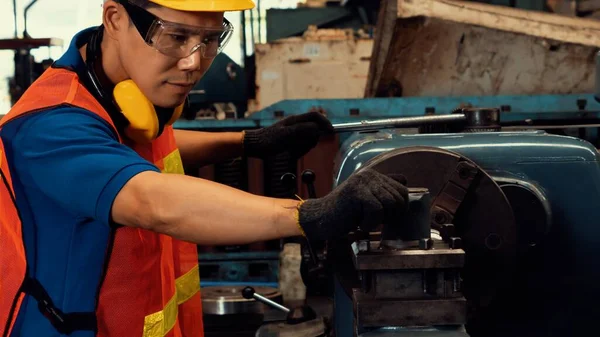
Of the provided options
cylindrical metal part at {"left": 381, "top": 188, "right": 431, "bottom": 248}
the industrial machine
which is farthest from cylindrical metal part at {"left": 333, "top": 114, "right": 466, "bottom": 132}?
cylindrical metal part at {"left": 381, "top": 188, "right": 431, "bottom": 248}

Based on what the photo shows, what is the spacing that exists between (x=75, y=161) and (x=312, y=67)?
9.76ft

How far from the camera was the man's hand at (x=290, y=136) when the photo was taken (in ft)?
6.53

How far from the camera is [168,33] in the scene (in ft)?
4.87

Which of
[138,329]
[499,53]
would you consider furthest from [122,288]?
[499,53]

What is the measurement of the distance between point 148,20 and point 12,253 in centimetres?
A: 46

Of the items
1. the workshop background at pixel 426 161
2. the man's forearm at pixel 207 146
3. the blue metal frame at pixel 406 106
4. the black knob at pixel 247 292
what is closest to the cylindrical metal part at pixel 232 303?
the workshop background at pixel 426 161

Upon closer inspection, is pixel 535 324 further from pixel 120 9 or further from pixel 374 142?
pixel 120 9

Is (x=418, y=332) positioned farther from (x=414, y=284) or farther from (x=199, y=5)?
(x=199, y=5)

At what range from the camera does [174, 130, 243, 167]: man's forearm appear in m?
2.05

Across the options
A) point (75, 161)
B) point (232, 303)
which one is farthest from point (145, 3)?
point (232, 303)

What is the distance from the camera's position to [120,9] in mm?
1524

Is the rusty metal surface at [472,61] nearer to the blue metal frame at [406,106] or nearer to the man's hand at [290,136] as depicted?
the blue metal frame at [406,106]

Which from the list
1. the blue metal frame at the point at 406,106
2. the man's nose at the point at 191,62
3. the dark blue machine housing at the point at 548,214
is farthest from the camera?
the blue metal frame at the point at 406,106

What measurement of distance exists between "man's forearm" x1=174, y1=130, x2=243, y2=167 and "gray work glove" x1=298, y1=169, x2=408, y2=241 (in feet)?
2.55
